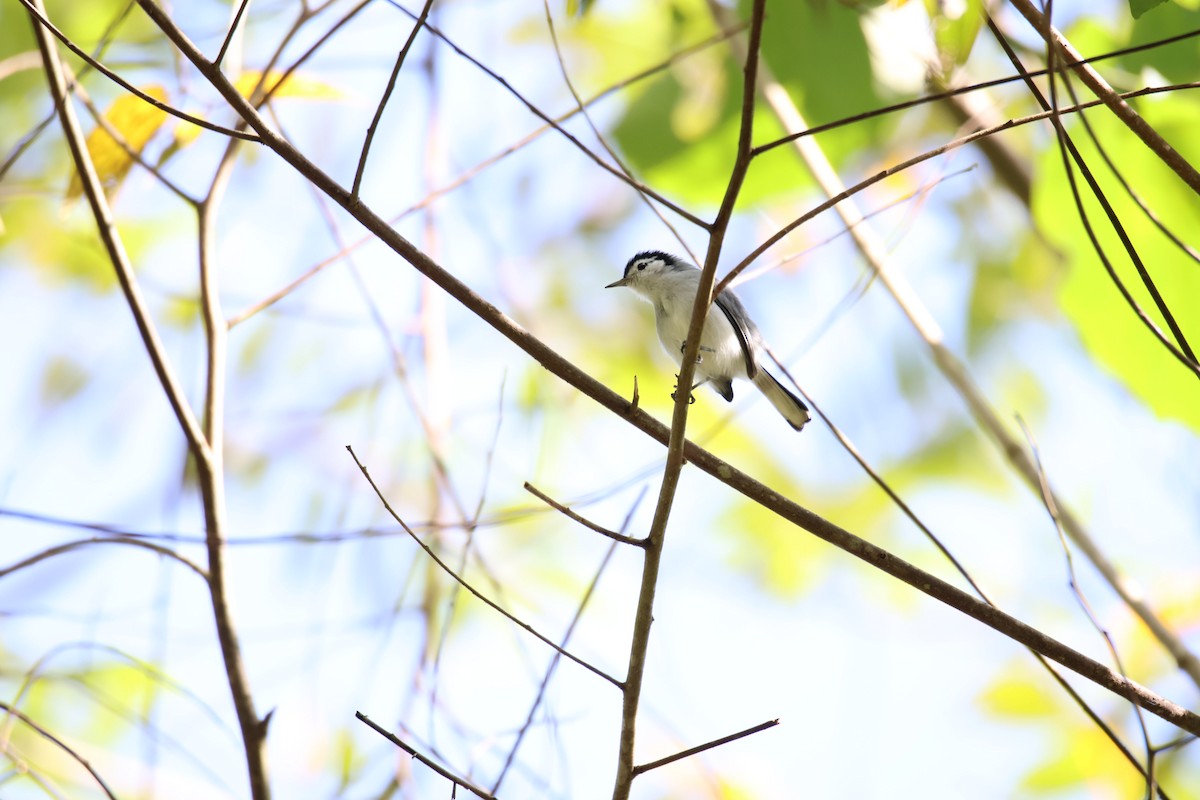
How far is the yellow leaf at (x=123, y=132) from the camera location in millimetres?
2371

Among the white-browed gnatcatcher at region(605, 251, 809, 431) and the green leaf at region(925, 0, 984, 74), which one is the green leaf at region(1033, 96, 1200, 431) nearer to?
the green leaf at region(925, 0, 984, 74)

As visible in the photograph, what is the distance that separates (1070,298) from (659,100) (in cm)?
183

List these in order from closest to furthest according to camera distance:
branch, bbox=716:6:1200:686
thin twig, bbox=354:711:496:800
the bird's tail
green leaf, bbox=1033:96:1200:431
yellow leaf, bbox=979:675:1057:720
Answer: thin twig, bbox=354:711:496:800
branch, bbox=716:6:1200:686
green leaf, bbox=1033:96:1200:431
the bird's tail
yellow leaf, bbox=979:675:1057:720

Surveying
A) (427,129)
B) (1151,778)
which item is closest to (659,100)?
(427,129)

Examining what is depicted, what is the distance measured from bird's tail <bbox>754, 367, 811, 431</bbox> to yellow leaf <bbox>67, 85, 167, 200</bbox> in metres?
2.13

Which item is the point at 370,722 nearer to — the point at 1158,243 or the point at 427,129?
the point at 1158,243

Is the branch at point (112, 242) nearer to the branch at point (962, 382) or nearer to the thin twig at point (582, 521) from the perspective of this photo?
the thin twig at point (582, 521)

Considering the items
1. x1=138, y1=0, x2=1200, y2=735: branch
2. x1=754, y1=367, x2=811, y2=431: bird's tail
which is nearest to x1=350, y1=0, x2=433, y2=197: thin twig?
x1=138, y1=0, x2=1200, y2=735: branch

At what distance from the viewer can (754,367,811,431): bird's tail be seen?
3693 mm

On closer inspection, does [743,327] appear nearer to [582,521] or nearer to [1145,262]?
[1145,262]

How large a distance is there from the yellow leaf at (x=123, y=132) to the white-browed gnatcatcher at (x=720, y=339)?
1.76m

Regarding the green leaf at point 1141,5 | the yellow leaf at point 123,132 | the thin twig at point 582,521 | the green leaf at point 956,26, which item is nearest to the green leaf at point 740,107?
the green leaf at point 956,26

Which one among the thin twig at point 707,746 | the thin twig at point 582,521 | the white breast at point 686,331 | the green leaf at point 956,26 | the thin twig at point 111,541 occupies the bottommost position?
the thin twig at point 707,746

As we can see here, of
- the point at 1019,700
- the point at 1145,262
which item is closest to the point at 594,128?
the point at 1145,262
